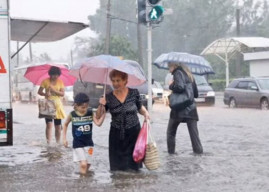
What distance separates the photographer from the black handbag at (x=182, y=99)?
9203mm

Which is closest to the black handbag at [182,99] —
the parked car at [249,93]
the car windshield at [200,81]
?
the parked car at [249,93]

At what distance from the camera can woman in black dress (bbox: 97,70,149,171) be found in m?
7.51

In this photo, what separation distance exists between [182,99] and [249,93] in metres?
14.6

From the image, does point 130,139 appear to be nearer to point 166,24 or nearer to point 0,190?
point 0,190

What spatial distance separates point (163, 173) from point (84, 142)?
1209 millimetres

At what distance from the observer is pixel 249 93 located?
23250mm

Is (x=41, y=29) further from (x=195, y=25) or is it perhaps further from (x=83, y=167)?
(x=195, y=25)

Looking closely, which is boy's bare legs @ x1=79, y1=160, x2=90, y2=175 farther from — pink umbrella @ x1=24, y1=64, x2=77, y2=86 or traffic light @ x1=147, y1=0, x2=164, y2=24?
traffic light @ x1=147, y1=0, x2=164, y2=24

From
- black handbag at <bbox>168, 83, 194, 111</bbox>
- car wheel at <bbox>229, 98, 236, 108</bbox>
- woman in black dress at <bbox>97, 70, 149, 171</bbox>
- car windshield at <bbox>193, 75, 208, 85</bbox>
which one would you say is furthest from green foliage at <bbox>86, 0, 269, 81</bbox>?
woman in black dress at <bbox>97, 70, 149, 171</bbox>

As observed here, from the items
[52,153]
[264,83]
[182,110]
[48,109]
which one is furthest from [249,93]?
[52,153]

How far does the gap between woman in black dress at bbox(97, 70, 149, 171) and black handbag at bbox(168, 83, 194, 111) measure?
5.36 feet

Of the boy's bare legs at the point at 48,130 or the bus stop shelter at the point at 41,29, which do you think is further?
the boy's bare legs at the point at 48,130

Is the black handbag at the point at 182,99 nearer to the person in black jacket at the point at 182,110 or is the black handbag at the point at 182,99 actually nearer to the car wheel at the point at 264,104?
the person in black jacket at the point at 182,110

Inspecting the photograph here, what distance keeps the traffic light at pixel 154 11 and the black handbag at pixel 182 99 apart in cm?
453
